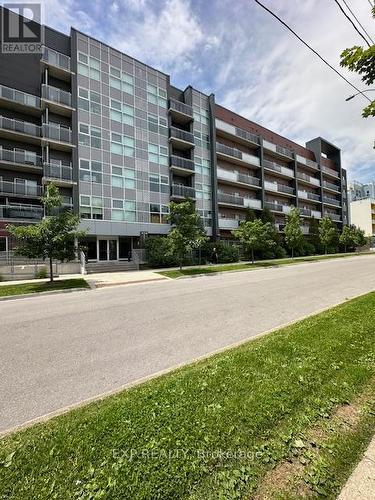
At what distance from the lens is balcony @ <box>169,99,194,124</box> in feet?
112

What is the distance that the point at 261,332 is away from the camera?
21.1ft

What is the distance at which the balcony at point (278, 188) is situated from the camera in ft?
143

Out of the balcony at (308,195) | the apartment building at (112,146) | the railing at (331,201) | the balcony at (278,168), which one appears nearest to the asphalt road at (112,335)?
the apartment building at (112,146)

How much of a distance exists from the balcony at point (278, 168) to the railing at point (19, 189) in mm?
32248

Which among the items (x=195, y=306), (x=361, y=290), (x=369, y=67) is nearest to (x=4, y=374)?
(x=195, y=306)

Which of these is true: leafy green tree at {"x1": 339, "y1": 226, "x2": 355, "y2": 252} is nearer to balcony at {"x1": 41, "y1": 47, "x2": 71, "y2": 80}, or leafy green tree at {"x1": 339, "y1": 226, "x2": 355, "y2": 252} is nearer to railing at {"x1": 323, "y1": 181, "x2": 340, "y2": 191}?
railing at {"x1": 323, "y1": 181, "x2": 340, "y2": 191}

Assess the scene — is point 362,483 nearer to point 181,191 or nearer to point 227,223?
point 181,191

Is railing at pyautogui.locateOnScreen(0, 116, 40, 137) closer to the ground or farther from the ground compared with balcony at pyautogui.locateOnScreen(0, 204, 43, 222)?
farther from the ground

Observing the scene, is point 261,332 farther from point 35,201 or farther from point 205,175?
point 205,175

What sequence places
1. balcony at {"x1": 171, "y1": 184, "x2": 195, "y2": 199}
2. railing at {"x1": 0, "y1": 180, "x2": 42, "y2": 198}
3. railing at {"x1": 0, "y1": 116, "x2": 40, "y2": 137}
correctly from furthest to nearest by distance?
balcony at {"x1": 171, "y1": 184, "x2": 195, "y2": 199} < railing at {"x1": 0, "y1": 116, "x2": 40, "y2": 137} < railing at {"x1": 0, "y1": 180, "x2": 42, "y2": 198}

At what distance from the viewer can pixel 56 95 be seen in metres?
26.3

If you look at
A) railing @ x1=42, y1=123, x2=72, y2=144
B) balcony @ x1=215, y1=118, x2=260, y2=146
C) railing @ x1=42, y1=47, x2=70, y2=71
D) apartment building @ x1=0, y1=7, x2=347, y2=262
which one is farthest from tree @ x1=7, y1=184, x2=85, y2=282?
balcony @ x1=215, y1=118, x2=260, y2=146

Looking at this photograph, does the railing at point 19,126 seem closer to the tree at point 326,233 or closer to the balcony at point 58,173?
the balcony at point 58,173

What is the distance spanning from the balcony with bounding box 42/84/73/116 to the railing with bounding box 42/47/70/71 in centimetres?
240
